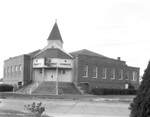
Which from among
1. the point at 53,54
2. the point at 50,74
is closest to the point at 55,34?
the point at 53,54

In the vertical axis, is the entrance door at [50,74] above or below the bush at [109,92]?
above

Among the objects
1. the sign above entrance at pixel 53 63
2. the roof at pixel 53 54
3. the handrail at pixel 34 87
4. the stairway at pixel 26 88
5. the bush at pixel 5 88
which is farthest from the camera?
the bush at pixel 5 88

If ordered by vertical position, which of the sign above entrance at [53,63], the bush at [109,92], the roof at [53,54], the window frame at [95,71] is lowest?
the bush at [109,92]

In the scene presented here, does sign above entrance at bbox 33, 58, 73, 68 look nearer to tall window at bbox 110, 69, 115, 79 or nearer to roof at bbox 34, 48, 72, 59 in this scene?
roof at bbox 34, 48, 72, 59

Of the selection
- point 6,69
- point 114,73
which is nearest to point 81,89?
point 114,73

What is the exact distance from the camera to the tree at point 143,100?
493cm

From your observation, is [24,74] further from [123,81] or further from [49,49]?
[123,81]

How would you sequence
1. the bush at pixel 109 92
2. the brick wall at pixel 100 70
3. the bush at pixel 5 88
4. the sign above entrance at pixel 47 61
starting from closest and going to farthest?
the bush at pixel 109 92 → the sign above entrance at pixel 47 61 → the brick wall at pixel 100 70 → the bush at pixel 5 88

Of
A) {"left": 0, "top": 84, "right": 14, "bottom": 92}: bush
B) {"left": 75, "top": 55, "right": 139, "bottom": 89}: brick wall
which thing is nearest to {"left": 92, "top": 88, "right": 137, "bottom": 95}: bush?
{"left": 75, "top": 55, "right": 139, "bottom": 89}: brick wall

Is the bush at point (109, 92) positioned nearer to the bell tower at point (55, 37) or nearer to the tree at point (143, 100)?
the bell tower at point (55, 37)

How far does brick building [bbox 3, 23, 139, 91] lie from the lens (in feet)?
153

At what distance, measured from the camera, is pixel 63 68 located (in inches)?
1868

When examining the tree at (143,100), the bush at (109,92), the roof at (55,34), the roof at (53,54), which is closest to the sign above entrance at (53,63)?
the roof at (53,54)

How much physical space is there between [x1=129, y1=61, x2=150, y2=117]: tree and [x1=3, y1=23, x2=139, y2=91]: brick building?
1588 inches
